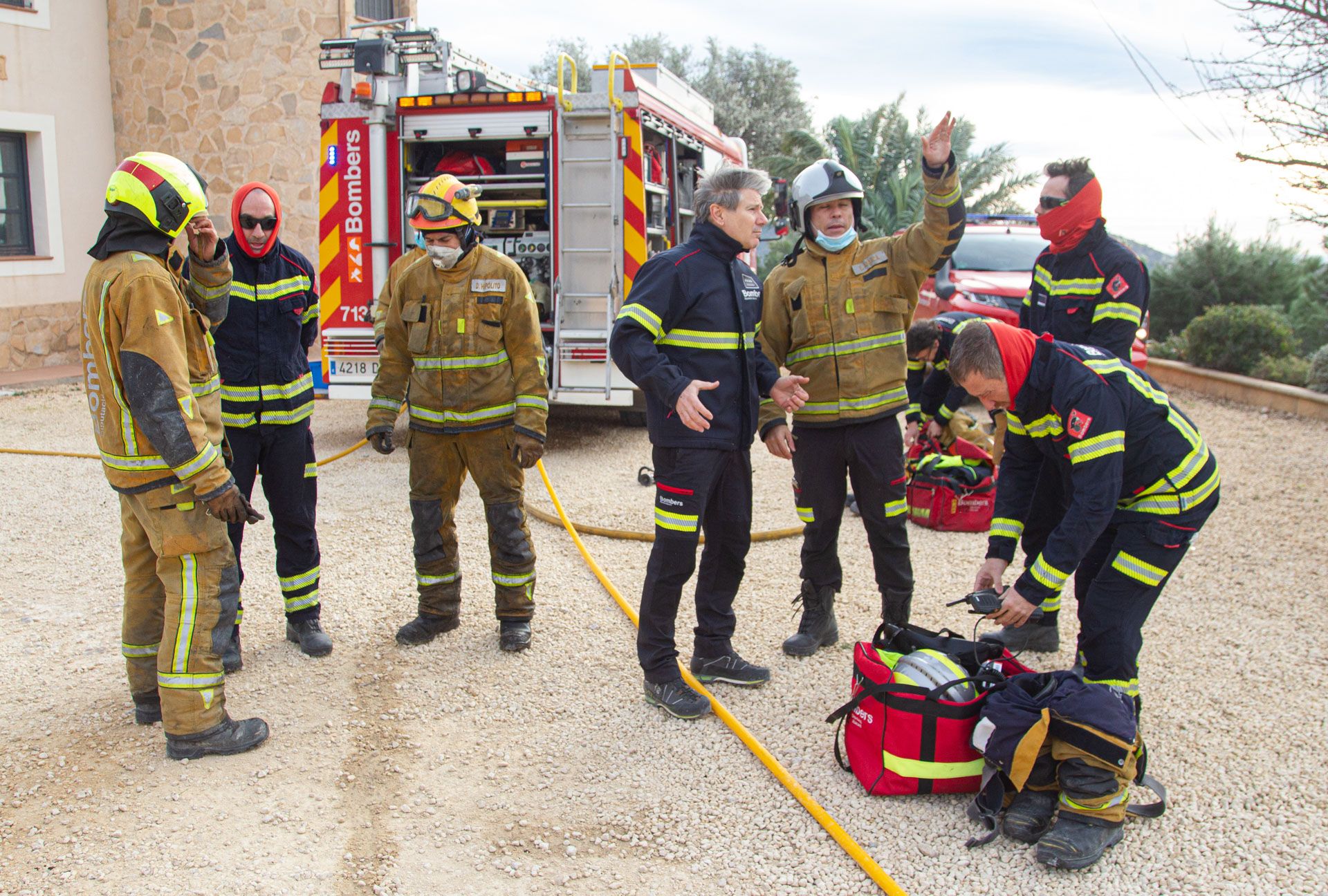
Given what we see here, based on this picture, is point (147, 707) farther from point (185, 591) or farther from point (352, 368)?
point (352, 368)

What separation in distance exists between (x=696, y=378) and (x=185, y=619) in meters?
1.97

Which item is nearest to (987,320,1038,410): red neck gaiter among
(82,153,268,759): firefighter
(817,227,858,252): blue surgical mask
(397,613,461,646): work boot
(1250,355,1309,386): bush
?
(817,227,858,252): blue surgical mask

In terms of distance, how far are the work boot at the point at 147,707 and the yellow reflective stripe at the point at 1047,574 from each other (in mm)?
3106

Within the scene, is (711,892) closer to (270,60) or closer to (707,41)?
(270,60)

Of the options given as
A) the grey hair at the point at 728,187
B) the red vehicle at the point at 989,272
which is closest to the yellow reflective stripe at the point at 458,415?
the grey hair at the point at 728,187

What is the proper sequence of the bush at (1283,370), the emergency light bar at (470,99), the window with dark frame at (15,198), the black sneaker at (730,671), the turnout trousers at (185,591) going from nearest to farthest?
1. the turnout trousers at (185,591)
2. the black sneaker at (730,671)
3. the emergency light bar at (470,99)
4. the bush at (1283,370)
5. the window with dark frame at (15,198)

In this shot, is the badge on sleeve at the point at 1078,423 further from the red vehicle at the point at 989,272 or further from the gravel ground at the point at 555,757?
the red vehicle at the point at 989,272

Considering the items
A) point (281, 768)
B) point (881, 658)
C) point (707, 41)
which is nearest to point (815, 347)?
point (881, 658)

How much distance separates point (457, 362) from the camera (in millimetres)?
4289

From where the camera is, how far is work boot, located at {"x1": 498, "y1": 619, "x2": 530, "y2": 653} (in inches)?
174

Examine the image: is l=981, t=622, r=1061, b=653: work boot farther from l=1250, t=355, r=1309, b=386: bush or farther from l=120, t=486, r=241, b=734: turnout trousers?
l=1250, t=355, r=1309, b=386: bush

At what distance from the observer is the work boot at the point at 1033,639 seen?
14.6ft

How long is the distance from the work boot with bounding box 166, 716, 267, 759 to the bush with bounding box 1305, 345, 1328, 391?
10543mm

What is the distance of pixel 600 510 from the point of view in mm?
6621
